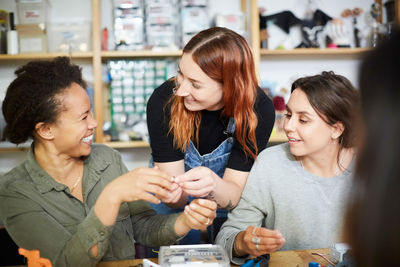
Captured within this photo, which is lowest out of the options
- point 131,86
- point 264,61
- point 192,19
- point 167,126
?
point 167,126

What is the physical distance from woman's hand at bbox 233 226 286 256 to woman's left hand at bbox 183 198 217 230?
0.12 metres

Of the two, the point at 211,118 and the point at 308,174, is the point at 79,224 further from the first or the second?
the point at 308,174

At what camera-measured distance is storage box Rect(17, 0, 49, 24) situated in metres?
2.79

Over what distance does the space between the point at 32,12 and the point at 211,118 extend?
1.77m

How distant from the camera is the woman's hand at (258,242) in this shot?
1139mm

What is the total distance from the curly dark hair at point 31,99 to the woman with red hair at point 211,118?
405 millimetres

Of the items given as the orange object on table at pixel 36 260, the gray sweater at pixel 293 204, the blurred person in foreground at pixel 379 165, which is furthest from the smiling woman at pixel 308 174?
the blurred person in foreground at pixel 379 165

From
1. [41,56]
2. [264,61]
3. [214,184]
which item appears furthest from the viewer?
[264,61]

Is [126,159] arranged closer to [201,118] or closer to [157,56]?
[157,56]

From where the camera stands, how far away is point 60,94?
1336 millimetres

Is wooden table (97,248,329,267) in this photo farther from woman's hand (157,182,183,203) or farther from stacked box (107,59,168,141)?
stacked box (107,59,168,141)

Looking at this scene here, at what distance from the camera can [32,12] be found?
9.22 feet

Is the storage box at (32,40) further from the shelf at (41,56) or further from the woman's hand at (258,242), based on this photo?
the woman's hand at (258,242)

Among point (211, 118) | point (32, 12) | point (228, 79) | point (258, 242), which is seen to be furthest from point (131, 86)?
point (258, 242)
